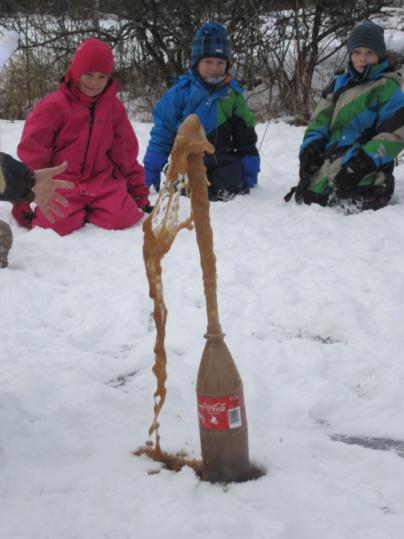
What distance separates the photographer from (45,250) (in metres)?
4.19

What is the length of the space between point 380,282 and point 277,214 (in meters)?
1.46

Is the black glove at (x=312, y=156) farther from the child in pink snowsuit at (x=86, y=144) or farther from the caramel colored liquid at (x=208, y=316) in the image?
the caramel colored liquid at (x=208, y=316)

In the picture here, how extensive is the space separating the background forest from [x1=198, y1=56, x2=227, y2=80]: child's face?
2520 mm

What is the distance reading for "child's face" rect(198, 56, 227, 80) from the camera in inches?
203

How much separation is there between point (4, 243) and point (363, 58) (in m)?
2.78

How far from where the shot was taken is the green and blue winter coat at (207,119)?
5285 mm

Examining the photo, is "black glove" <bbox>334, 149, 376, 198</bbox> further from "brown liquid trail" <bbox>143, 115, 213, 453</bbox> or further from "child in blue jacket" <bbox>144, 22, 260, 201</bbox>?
"brown liquid trail" <bbox>143, 115, 213, 453</bbox>

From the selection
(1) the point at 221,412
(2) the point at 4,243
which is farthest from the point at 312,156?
(1) the point at 221,412

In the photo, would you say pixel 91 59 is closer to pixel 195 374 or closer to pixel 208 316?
pixel 195 374

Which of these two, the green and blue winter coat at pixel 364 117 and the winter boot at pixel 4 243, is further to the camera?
the green and blue winter coat at pixel 364 117

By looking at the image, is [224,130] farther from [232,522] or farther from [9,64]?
[9,64]

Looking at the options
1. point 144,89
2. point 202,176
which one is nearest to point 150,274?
point 202,176

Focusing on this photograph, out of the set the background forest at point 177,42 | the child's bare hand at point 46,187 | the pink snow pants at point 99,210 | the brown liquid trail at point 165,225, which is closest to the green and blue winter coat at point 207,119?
the pink snow pants at point 99,210

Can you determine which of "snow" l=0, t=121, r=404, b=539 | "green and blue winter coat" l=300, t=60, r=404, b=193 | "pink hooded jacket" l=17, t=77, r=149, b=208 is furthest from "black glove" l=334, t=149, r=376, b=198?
"pink hooded jacket" l=17, t=77, r=149, b=208
